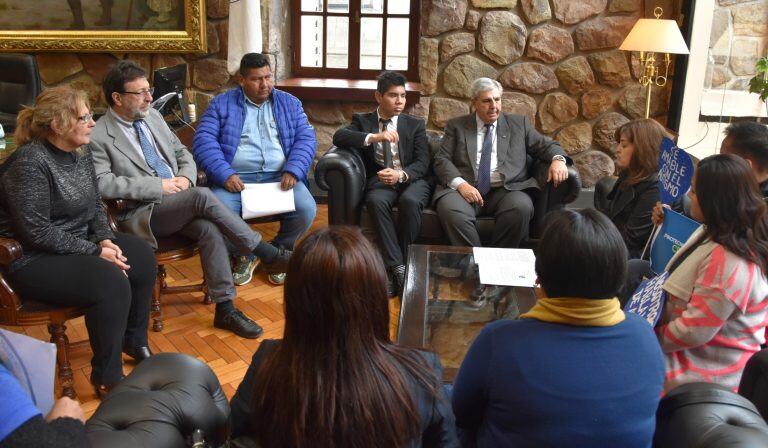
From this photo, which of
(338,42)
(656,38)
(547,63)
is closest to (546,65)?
(547,63)

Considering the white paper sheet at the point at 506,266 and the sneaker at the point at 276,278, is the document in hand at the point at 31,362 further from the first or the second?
the sneaker at the point at 276,278

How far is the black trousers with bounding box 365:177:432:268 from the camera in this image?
3.32 m

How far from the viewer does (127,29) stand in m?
4.20

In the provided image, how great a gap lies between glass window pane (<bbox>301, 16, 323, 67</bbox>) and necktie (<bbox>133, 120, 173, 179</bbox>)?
188 centimetres

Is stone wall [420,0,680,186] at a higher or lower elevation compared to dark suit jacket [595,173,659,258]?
higher

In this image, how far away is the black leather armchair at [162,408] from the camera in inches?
47.7

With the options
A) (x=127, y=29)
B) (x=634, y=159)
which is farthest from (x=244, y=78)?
(x=634, y=159)

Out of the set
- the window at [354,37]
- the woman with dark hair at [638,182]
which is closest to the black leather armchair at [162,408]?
the woman with dark hair at [638,182]

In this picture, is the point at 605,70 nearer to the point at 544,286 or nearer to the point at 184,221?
the point at 184,221

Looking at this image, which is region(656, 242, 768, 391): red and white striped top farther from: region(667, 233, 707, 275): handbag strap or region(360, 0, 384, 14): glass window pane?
region(360, 0, 384, 14): glass window pane

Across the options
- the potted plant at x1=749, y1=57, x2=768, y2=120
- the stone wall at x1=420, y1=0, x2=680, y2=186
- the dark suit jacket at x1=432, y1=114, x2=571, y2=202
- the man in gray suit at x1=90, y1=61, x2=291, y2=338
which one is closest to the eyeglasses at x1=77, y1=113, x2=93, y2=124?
the man in gray suit at x1=90, y1=61, x2=291, y2=338

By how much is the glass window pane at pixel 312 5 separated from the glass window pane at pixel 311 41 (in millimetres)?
51

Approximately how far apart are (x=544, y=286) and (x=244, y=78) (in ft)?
8.04

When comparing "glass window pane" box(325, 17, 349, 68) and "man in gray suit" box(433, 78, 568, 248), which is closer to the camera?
"man in gray suit" box(433, 78, 568, 248)
